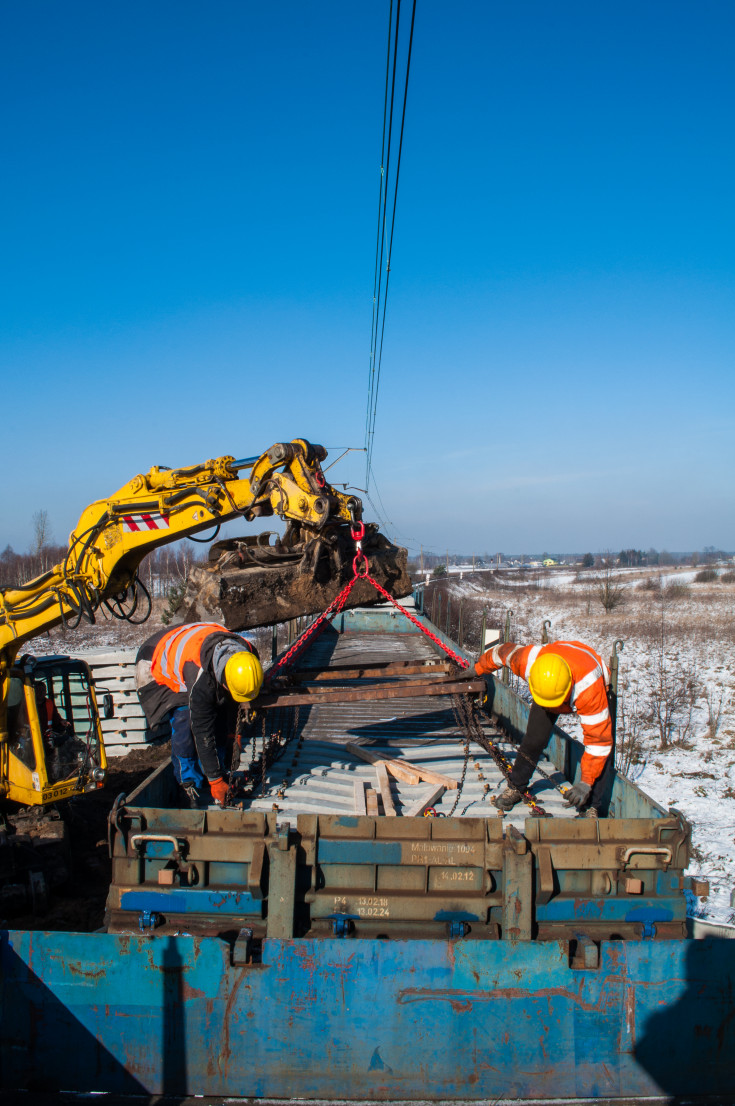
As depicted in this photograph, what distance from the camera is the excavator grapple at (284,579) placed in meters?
5.96

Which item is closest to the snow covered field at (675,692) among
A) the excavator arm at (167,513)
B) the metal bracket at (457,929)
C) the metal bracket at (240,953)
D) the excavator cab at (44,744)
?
the metal bracket at (457,929)

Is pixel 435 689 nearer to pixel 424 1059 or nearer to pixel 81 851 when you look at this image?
pixel 424 1059

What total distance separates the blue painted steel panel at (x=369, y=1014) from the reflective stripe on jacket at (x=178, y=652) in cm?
206

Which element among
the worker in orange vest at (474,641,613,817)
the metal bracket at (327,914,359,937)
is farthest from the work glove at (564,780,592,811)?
the metal bracket at (327,914,359,937)

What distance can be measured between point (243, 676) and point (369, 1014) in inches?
83.4

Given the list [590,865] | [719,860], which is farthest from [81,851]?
[719,860]

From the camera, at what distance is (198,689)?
504 cm

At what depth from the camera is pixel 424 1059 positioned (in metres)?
3.49

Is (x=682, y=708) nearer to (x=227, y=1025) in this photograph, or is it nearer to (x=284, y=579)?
(x=284, y=579)

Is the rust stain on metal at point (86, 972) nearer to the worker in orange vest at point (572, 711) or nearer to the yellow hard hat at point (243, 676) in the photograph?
the yellow hard hat at point (243, 676)

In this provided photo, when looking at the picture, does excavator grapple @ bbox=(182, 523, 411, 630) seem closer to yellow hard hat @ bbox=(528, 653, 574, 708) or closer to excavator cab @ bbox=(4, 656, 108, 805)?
excavator cab @ bbox=(4, 656, 108, 805)

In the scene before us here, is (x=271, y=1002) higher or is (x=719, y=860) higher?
(x=271, y=1002)

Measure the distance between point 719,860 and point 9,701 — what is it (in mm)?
7375

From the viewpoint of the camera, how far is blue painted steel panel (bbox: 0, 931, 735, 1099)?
11.4 feet
